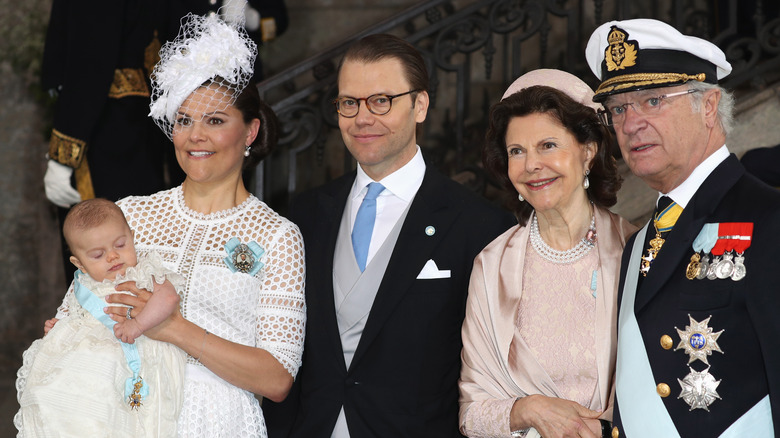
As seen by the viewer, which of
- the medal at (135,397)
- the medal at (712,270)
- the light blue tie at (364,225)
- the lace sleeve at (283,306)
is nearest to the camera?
the medal at (712,270)

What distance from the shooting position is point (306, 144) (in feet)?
15.0

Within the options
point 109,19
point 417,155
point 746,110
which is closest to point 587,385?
point 417,155

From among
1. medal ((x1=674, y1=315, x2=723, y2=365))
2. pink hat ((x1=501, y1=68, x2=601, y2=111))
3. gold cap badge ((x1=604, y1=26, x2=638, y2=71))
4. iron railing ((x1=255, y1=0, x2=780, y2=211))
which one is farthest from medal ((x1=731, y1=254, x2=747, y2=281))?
iron railing ((x1=255, y1=0, x2=780, y2=211))

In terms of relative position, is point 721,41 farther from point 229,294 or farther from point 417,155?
point 229,294

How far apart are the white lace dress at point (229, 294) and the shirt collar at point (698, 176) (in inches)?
42.6

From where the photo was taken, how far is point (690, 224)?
6.66 ft

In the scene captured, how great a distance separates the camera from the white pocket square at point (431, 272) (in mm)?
→ 2672

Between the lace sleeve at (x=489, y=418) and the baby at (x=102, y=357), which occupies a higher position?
the baby at (x=102, y=357)

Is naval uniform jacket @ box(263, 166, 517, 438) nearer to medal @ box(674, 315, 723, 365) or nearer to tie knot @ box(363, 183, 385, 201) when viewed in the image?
tie knot @ box(363, 183, 385, 201)

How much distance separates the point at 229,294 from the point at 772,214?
142cm

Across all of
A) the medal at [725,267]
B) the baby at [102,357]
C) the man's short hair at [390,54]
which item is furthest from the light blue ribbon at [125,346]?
the medal at [725,267]

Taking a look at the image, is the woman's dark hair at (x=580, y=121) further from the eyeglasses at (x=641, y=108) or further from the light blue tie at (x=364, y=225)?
the light blue tie at (x=364, y=225)

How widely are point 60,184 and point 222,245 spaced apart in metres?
1.76

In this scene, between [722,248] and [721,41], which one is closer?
[722,248]
